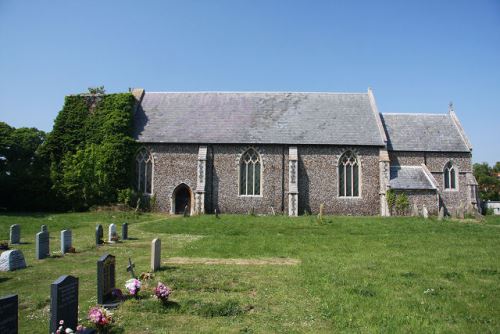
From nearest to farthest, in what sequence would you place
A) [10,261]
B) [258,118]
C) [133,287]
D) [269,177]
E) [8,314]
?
[8,314] → [133,287] → [10,261] → [269,177] → [258,118]

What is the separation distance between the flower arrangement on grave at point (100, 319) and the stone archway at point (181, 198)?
23292mm

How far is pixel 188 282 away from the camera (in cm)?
946

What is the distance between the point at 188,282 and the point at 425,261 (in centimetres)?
710

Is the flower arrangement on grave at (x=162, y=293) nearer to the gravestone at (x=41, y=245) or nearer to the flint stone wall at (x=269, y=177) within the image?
the gravestone at (x=41, y=245)

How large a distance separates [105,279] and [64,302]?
73.8 inches

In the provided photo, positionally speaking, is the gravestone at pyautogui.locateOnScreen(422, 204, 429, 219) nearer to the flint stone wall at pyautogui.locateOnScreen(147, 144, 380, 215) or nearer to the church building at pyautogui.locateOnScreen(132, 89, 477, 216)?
the church building at pyautogui.locateOnScreen(132, 89, 477, 216)

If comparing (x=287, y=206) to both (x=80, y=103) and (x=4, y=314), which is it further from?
(x=4, y=314)

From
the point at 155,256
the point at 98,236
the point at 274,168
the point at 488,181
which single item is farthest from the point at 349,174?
the point at 488,181

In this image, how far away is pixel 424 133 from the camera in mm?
33125

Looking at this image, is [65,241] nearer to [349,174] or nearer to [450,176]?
[349,174]

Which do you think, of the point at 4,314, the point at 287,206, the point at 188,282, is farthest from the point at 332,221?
the point at 4,314

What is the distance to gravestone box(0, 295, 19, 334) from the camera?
5.40 meters

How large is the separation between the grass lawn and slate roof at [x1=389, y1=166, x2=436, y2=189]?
1042 centimetres

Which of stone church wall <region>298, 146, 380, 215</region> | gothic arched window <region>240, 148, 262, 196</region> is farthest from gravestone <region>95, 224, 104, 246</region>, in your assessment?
stone church wall <region>298, 146, 380, 215</region>
